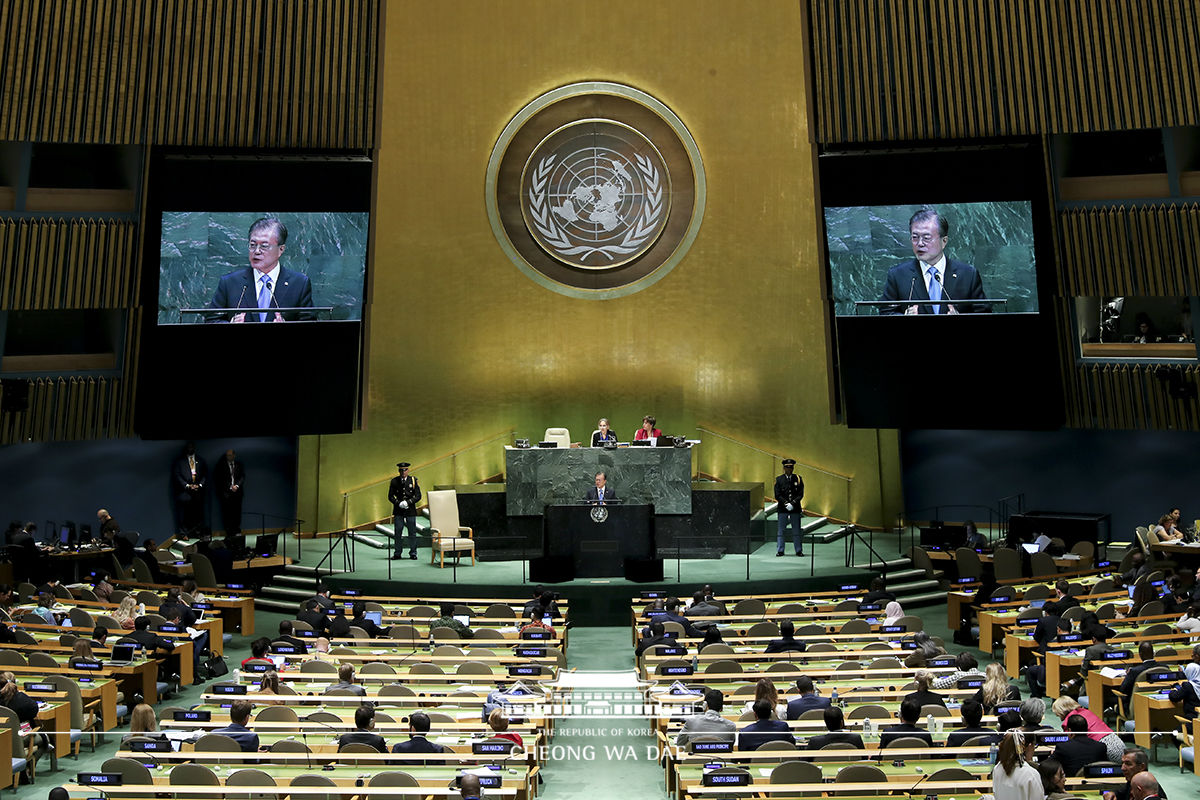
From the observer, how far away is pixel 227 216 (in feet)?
59.0

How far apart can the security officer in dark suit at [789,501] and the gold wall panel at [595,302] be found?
2273mm

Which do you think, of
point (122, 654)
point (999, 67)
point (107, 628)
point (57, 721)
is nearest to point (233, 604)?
point (107, 628)

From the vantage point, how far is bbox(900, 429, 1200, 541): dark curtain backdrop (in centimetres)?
2047

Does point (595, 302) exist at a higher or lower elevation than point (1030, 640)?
higher

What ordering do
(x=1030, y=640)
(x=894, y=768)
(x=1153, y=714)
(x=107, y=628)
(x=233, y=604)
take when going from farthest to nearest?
(x=233, y=604)
(x=107, y=628)
(x=1030, y=640)
(x=1153, y=714)
(x=894, y=768)

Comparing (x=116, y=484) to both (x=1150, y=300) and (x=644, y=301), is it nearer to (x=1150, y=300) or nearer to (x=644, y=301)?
(x=644, y=301)

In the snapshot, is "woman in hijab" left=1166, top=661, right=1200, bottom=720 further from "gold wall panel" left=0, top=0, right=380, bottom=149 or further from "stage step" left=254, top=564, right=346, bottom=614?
"gold wall panel" left=0, top=0, right=380, bottom=149

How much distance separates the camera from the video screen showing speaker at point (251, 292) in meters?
17.8

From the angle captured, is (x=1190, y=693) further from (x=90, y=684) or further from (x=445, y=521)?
→ (x=445, y=521)

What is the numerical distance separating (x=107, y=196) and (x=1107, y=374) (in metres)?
14.6

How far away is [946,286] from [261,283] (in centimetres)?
933

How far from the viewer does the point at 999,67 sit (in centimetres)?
1770

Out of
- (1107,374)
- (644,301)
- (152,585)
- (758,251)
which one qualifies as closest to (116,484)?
(152,585)

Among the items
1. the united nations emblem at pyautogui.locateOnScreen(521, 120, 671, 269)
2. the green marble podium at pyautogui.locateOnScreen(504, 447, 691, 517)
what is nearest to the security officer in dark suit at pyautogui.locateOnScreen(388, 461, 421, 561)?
the green marble podium at pyautogui.locateOnScreen(504, 447, 691, 517)
